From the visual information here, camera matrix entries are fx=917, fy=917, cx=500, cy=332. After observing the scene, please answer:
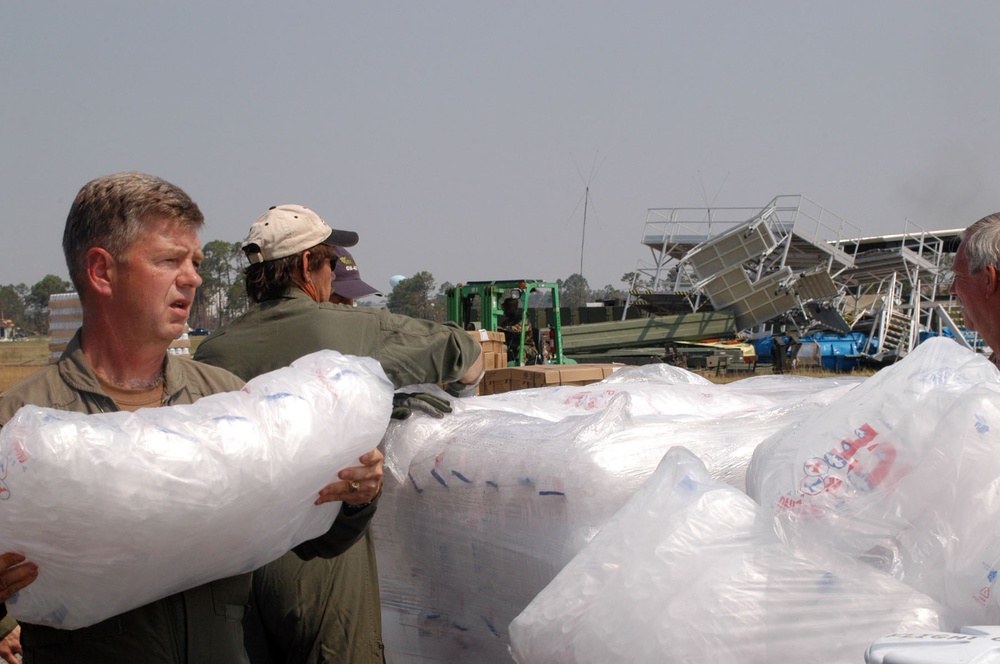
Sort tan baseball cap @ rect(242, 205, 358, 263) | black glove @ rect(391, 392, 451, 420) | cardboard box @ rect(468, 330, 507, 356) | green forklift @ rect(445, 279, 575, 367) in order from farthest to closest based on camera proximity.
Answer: green forklift @ rect(445, 279, 575, 367) → cardboard box @ rect(468, 330, 507, 356) → black glove @ rect(391, 392, 451, 420) → tan baseball cap @ rect(242, 205, 358, 263)

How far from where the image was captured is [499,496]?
2393 millimetres

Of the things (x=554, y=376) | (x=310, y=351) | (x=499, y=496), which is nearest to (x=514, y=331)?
(x=554, y=376)

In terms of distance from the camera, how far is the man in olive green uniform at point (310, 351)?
7.31 ft

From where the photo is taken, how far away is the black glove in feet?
8.89

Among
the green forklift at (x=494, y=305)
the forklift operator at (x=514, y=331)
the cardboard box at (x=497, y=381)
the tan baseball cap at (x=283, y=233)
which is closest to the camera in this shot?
the tan baseball cap at (x=283, y=233)

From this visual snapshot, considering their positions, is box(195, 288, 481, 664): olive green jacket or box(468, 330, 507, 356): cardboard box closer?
box(195, 288, 481, 664): olive green jacket

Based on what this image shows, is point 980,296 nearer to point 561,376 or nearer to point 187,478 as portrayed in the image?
point 187,478

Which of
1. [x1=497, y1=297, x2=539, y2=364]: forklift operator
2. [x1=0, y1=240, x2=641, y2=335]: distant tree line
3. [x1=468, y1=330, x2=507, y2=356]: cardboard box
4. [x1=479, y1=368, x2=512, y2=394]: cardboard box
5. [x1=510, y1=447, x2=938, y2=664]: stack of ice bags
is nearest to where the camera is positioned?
[x1=510, y1=447, x2=938, y2=664]: stack of ice bags

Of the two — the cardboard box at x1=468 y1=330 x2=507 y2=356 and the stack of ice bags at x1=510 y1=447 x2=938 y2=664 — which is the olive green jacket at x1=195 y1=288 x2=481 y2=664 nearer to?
the stack of ice bags at x1=510 y1=447 x2=938 y2=664

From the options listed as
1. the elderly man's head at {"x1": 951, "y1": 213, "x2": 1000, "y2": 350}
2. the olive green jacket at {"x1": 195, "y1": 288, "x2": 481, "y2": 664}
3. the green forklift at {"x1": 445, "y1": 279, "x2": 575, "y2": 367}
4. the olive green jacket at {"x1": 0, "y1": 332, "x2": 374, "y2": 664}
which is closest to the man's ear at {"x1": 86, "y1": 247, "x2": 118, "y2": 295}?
the olive green jacket at {"x1": 0, "y1": 332, "x2": 374, "y2": 664}

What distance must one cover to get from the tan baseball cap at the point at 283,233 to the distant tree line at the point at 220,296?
369 inches

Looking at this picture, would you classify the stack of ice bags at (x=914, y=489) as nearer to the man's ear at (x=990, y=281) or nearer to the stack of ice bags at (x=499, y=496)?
the man's ear at (x=990, y=281)

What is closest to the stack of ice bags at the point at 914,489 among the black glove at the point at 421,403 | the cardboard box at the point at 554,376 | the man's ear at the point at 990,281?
the man's ear at the point at 990,281

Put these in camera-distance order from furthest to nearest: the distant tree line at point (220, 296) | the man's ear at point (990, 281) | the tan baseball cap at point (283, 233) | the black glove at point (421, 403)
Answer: the distant tree line at point (220, 296) → the black glove at point (421, 403) → the tan baseball cap at point (283, 233) → the man's ear at point (990, 281)
